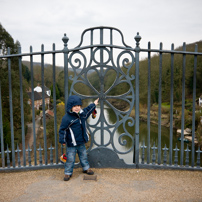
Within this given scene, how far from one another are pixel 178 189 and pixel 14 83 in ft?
42.0

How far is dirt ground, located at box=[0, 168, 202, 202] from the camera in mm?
2996

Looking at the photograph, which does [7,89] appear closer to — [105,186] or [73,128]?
[73,128]

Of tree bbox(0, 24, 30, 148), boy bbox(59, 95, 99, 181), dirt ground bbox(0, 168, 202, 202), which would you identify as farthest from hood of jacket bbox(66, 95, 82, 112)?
tree bbox(0, 24, 30, 148)

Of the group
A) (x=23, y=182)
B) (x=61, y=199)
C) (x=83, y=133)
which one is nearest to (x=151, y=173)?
(x=83, y=133)

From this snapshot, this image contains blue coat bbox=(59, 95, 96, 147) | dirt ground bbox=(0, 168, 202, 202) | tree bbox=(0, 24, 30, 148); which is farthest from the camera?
tree bbox=(0, 24, 30, 148)

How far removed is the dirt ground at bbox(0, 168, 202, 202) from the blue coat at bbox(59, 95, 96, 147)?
633 mm

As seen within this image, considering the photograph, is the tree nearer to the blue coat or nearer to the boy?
the boy

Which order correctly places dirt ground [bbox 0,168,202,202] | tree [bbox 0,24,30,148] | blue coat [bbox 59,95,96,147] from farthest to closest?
tree [bbox 0,24,30,148]
blue coat [bbox 59,95,96,147]
dirt ground [bbox 0,168,202,202]

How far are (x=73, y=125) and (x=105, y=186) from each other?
1.05 meters

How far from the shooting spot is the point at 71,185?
332 centimetres

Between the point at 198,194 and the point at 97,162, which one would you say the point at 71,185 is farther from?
the point at 198,194

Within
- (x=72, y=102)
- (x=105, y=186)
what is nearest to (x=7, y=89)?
(x=72, y=102)

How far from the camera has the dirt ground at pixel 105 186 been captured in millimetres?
2996

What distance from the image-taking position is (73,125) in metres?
3.47
